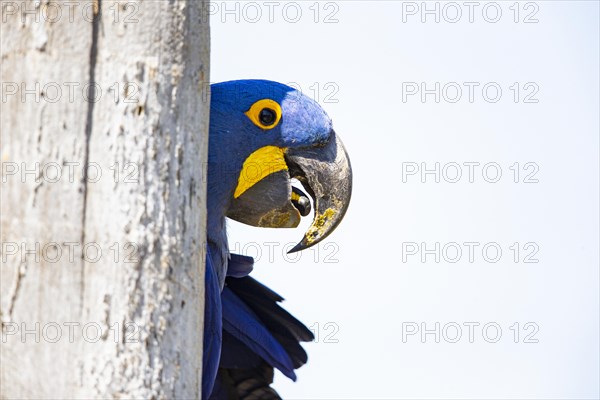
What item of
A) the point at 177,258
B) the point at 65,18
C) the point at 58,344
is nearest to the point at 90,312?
the point at 58,344

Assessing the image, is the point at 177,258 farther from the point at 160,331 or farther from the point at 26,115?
the point at 26,115

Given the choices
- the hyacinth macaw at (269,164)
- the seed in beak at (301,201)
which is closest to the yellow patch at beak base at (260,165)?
the hyacinth macaw at (269,164)

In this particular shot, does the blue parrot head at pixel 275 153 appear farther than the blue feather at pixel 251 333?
No

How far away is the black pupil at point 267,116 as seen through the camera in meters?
3.35

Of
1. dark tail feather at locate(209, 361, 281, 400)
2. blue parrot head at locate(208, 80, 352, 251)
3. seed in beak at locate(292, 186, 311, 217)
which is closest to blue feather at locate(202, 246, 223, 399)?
blue parrot head at locate(208, 80, 352, 251)

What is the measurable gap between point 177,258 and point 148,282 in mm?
92

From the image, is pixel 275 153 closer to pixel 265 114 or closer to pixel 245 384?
pixel 265 114

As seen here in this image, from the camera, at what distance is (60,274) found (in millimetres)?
1960

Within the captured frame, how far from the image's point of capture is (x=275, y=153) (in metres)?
3.38

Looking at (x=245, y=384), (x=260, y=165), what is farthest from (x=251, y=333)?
(x=260, y=165)

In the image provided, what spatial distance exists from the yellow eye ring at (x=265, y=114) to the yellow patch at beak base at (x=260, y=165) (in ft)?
0.30

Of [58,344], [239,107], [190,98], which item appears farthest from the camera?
[239,107]

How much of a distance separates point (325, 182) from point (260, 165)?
0.84ft

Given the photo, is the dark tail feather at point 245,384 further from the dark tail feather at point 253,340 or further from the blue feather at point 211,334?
the blue feather at point 211,334
